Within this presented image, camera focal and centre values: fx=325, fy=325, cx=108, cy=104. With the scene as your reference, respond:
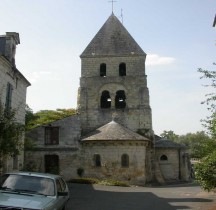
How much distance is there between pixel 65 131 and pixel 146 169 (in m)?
7.61

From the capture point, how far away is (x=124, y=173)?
84.5 ft

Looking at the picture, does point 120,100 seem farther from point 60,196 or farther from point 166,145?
point 60,196

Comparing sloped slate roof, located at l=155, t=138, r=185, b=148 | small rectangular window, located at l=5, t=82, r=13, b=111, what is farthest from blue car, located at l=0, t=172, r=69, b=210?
sloped slate roof, located at l=155, t=138, r=185, b=148

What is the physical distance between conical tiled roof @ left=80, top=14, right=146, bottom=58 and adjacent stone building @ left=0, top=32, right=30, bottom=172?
569 inches

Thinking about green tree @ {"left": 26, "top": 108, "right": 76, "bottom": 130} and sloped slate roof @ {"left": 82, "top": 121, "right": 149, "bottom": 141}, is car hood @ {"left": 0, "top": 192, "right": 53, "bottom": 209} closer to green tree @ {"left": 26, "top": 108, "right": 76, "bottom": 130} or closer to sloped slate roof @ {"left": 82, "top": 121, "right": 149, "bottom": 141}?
sloped slate roof @ {"left": 82, "top": 121, "right": 149, "bottom": 141}

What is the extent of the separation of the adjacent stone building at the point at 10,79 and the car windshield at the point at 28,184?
8927mm

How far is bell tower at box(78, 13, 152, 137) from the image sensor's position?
31188mm

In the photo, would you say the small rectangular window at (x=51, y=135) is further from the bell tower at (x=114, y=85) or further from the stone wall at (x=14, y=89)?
the stone wall at (x=14, y=89)

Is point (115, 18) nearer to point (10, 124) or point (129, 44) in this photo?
point (129, 44)

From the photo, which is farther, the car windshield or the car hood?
the car windshield

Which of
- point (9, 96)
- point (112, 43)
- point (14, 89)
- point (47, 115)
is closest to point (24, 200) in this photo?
point (9, 96)

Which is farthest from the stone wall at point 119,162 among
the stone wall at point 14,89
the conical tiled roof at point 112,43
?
the conical tiled roof at point 112,43

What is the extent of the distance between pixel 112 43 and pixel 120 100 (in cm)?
618

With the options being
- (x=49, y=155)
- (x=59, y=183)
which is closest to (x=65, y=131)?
(x=49, y=155)
